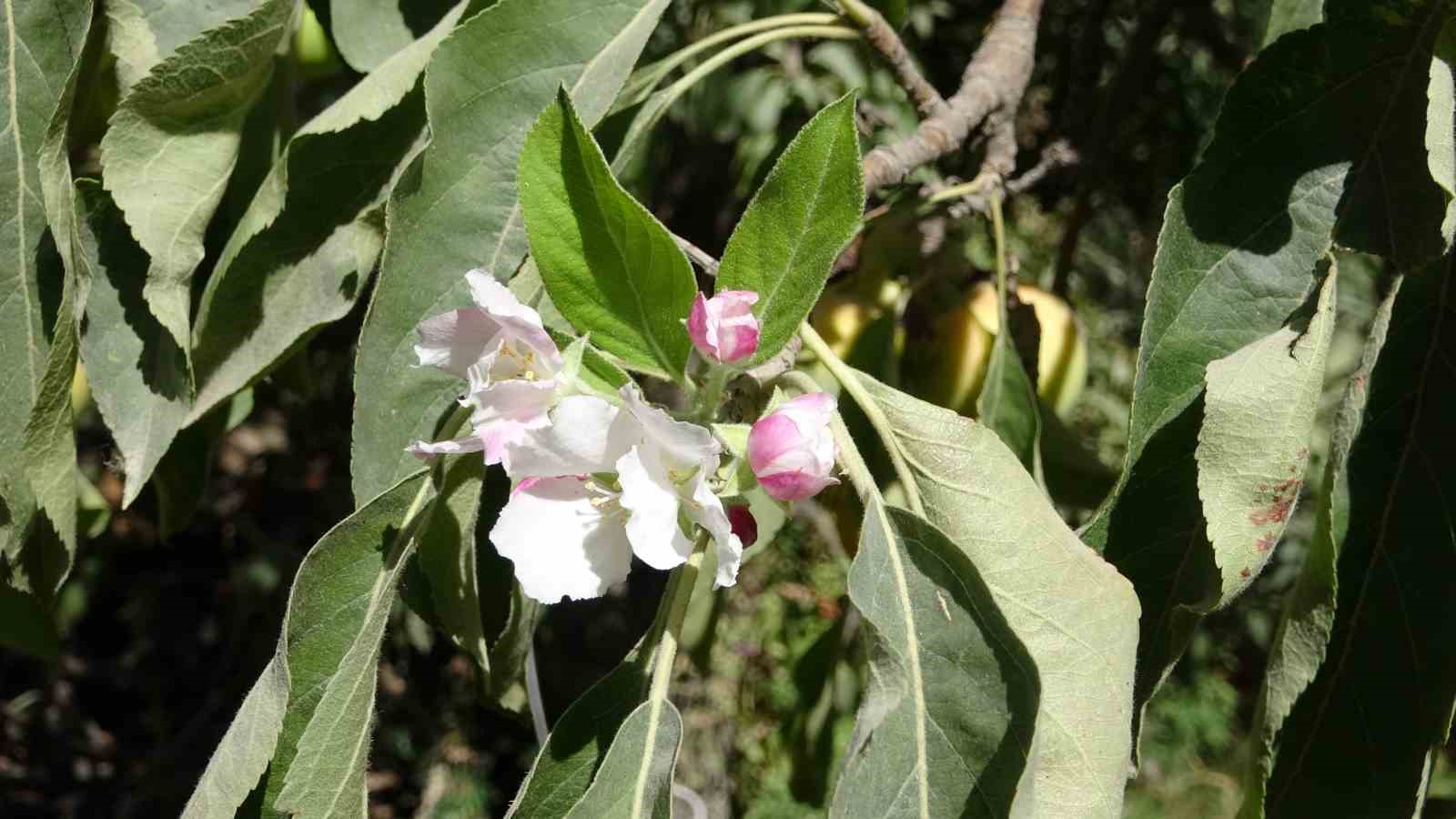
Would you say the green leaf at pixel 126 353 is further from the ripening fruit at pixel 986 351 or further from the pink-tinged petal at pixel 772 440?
the ripening fruit at pixel 986 351

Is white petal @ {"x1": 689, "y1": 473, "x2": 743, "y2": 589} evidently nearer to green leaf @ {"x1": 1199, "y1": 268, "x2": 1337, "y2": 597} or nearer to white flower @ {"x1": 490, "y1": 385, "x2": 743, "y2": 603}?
white flower @ {"x1": 490, "y1": 385, "x2": 743, "y2": 603}

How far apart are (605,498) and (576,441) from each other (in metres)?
0.07

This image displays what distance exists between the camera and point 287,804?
751mm

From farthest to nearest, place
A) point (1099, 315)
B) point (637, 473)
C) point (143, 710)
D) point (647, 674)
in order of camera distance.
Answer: point (1099, 315)
point (143, 710)
point (647, 674)
point (637, 473)

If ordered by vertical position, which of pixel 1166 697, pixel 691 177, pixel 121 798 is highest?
pixel 691 177

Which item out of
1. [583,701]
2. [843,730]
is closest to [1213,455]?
[583,701]

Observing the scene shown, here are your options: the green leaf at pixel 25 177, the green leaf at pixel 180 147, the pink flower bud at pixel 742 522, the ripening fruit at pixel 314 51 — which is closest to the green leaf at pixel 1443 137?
the pink flower bud at pixel 742 522

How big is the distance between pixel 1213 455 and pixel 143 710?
2.79m

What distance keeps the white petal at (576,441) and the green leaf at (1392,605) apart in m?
0.56

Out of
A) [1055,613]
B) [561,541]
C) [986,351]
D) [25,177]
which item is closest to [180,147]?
[25,177]

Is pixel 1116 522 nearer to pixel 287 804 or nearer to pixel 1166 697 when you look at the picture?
pixel 287 804

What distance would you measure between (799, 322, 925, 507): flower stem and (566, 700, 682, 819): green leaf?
197mm

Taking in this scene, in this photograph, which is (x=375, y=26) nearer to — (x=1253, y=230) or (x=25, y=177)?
(x=25, y=177)

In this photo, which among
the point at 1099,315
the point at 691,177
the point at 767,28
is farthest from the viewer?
the point at 1099,315
